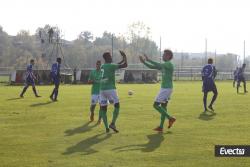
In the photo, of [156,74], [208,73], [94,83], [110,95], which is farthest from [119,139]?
[156,74]

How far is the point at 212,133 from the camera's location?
12758 millimetres

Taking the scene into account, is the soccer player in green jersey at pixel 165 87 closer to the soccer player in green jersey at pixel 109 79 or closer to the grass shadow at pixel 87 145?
the soccer player in green jersey at pixel 109 79

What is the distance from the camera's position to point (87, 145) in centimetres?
1096

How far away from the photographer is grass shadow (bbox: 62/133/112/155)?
10.2 meters

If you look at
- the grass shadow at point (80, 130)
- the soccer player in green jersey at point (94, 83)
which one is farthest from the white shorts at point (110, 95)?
the soccer player in green jersey at point (94, 83)

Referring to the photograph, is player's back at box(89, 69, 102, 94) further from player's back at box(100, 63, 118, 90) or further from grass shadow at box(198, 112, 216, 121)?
grass shadow at box(198, 112, 216, 121)

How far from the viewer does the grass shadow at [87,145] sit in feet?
33.5

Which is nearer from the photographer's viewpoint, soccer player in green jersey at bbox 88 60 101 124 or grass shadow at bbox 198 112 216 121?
soccer player in green jersey at bbox 88 60 101 124

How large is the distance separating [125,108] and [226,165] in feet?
36.9

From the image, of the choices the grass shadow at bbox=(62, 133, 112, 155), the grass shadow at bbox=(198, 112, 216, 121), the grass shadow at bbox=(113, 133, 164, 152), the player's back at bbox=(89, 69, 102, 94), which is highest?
the player's back at bbox=(89, 69, 102, 94)

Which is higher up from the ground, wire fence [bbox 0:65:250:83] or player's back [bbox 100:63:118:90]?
player's back [bbox 100:63:118:90]

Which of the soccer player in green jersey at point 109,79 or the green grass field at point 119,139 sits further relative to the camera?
the soccer player in green jersey at point 109,79

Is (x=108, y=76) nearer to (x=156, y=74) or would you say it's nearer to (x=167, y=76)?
(x=167, y=76)

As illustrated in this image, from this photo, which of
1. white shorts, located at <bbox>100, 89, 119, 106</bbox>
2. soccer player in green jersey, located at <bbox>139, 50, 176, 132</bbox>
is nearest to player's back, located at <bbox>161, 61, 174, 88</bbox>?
soccer player in green jersey, located at <bbox>139, 50, 176, 132</bbox>
